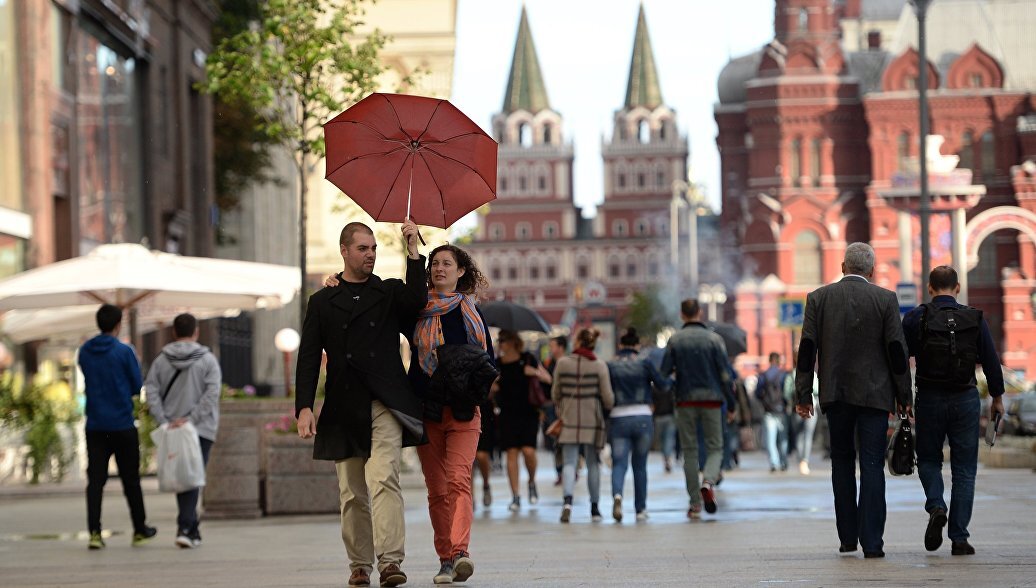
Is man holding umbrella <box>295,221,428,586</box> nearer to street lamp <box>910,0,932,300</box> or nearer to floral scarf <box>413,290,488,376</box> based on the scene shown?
floral scarf <box>413,290,488,376</box>

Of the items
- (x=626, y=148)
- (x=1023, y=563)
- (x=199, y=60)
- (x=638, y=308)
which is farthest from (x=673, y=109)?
(x=1023, y=563)

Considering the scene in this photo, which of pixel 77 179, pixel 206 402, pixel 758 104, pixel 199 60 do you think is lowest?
pixel 206 402

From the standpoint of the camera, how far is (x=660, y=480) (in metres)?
23.1

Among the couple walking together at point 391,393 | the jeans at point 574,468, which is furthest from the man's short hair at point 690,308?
the couple walking together at point 391,393

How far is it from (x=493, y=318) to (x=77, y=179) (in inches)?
306

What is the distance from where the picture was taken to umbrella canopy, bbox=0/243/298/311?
58.9 feet

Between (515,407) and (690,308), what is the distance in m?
2.81

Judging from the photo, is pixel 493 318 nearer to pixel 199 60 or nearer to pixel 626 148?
pixel 199 60

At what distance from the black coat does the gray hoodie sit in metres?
4.19

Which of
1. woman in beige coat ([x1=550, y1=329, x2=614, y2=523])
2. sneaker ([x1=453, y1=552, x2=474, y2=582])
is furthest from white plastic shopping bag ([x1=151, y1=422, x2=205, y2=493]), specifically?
sneaker ([x1=453, y1=552, x2=474, y2=582])

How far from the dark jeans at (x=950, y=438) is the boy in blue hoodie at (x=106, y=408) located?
5729mm

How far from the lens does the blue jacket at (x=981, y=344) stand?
10.7 m

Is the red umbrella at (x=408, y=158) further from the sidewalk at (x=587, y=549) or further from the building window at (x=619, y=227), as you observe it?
the building window at (x=619, y=227)

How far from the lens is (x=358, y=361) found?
29.9ft
